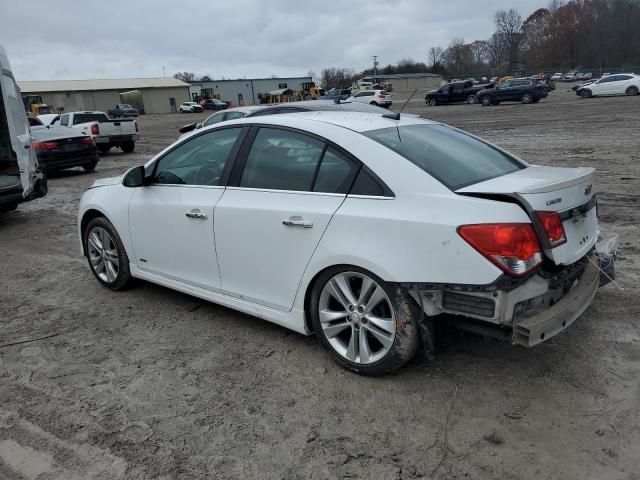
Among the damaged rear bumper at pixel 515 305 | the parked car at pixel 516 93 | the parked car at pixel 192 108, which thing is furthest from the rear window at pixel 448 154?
the parked car at pixel 192 108

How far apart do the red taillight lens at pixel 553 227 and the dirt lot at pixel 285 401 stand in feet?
2.94

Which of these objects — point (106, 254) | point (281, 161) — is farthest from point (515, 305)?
point (106, 254)

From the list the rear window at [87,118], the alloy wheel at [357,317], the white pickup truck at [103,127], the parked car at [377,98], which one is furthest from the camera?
the parked car at [377,98]

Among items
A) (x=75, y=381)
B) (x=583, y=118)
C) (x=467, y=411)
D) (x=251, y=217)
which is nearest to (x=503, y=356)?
(x=467, y=411)

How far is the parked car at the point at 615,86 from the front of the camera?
33.3 metres

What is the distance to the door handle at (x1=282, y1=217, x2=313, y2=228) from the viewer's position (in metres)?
3.47

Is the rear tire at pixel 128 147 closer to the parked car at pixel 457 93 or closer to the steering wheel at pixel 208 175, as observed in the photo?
the steering wheel at pixel 208 175

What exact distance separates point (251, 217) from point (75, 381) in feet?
5.22

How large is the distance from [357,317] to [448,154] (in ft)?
4.07

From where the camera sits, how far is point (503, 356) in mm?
3641

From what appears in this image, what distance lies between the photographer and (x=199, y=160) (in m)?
4.42

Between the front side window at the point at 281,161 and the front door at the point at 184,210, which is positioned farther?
the front door at the point at 184,210

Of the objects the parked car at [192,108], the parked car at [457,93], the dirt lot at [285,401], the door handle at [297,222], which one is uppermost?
the parked car at [192,108]

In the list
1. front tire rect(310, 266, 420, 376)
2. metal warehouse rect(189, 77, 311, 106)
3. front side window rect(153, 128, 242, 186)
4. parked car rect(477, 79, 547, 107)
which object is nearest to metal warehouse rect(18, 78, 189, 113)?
metal warehouse rect(189, 77, 311, 106)
